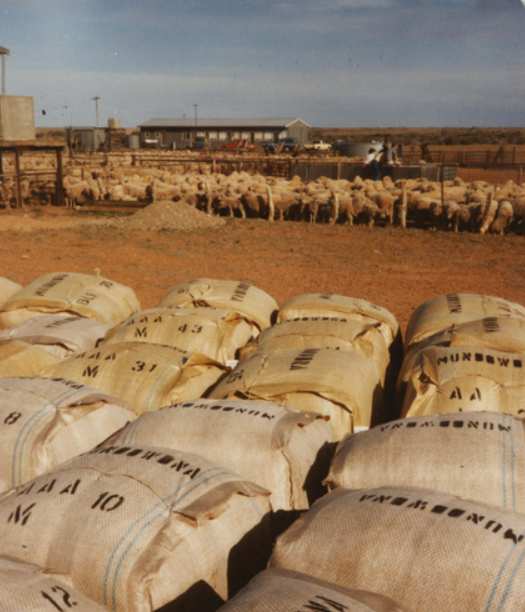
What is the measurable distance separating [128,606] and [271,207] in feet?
57.1

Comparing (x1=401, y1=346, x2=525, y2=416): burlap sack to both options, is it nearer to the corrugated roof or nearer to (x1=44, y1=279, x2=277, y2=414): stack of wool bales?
(x1=44, y1=279, x2=277, y2=414): stack of wool bales

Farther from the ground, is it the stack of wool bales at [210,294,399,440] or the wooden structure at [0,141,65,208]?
the wooden structure at [0,141,65,208]

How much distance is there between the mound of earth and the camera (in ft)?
57.9

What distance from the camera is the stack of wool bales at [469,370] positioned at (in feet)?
12.7

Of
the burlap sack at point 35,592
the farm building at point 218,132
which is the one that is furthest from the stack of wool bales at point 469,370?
the farm building at point 218,132

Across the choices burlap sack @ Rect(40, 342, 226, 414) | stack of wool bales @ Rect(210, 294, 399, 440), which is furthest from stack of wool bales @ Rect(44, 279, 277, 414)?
stack of wool bales @ Rect(210, 294, 399, 440)

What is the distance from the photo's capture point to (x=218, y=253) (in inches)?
556

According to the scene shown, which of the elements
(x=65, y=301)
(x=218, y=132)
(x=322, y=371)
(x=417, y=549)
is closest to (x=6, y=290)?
(x=65, y=301)

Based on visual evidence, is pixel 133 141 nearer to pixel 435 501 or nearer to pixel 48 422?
pixel 48 422

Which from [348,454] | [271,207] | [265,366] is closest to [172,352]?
[265,366]

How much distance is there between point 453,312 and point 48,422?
11.2 feet

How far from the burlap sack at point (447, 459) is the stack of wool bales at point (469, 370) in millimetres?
491

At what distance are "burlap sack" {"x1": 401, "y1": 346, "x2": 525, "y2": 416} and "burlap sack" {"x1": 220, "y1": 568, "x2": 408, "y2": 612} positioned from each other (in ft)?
5.86

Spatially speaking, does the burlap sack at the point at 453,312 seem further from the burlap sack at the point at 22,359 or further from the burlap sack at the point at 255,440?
the burlap sack at the point at 22,359
